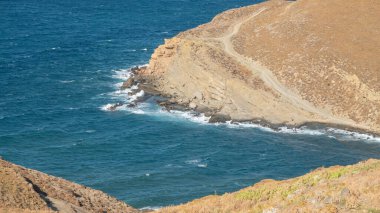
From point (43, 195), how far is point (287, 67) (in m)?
66.7

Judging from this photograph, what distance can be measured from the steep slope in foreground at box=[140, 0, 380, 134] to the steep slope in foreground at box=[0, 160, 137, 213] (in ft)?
168

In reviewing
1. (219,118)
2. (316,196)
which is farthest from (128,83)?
(316,196)

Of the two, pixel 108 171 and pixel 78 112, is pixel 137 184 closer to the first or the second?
pixel 108 171

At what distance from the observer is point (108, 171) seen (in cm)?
7556

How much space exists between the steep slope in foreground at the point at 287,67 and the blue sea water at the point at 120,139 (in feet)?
15.1

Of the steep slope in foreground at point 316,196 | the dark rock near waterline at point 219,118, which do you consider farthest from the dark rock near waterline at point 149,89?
the steep slope in foreground at point 316,196

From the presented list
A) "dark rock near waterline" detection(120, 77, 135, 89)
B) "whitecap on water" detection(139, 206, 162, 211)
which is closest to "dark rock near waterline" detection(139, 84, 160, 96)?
"dark rock near waterline" detection(120, 77, 135, 89)

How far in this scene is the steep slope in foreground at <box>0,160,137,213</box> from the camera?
112ft

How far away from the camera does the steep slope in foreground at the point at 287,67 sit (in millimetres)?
91250

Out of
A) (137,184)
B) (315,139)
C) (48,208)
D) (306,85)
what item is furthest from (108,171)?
(48,208)

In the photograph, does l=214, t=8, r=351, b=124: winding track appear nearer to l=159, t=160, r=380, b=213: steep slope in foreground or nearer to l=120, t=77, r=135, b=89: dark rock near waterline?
l=120, t=77, r=135, b=89: dark rock near waterline

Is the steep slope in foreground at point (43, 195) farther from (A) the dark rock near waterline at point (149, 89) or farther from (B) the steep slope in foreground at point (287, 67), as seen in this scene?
(A) the dark rock near waterline at point (149, 89)

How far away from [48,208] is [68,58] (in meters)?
86.2

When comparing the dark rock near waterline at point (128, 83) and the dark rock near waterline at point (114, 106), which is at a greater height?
the dark rock near waterline at point (128, 83)
